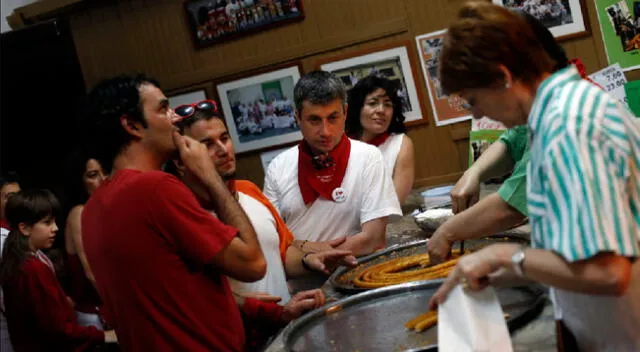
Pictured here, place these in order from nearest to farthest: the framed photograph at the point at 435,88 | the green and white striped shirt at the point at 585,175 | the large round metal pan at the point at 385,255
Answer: the green and white striped shirt at the point at 585,175 → the large round metal pan at the point at 385,255 → the framed photograph at the point at 435,88

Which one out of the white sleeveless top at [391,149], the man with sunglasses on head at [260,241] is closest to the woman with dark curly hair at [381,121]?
the white sleeveless top at [391,149]

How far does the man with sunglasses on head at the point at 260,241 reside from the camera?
2867 mm

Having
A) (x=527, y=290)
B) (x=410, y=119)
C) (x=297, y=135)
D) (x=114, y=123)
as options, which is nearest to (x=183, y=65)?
(x=297, y=135)

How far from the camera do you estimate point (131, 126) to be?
8.50 ft

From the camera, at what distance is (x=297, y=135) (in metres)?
6.30

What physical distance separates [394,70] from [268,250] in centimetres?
301

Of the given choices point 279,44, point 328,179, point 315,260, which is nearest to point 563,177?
point 315,260

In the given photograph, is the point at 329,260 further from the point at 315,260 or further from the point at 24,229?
the point at 24,229

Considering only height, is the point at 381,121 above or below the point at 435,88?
below

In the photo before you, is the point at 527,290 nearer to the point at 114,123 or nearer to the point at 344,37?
the point at 114,123

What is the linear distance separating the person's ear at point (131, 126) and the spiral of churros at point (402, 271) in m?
0.96

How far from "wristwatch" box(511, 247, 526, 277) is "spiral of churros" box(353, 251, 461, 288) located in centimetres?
100

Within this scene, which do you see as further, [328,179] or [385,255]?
[328,179]

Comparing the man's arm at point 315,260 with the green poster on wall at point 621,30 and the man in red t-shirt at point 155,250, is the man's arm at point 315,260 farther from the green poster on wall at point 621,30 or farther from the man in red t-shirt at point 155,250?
the green poster on wall at point 621,30
